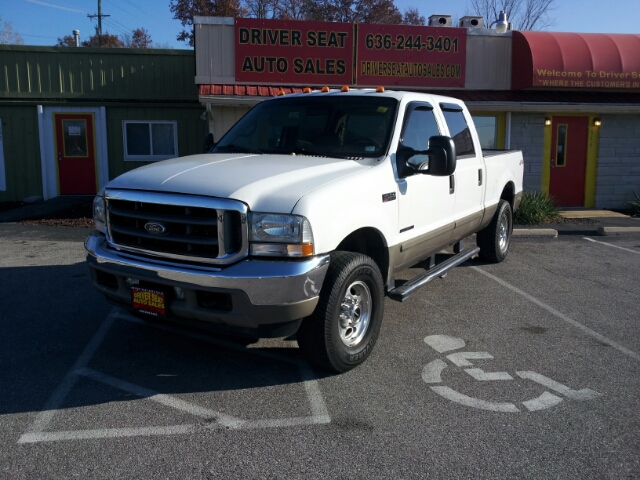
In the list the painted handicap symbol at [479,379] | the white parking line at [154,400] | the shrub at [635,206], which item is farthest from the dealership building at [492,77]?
the white parking line at [154,400]

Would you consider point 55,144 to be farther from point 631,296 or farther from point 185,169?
point 631,296

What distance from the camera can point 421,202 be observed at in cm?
542

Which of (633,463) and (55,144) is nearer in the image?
(633,463)

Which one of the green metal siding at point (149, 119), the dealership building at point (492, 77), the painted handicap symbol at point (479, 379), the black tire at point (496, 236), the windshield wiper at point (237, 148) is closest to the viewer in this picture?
the painted handicap symbol at point (479, 379)

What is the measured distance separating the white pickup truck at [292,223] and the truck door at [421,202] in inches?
0.7

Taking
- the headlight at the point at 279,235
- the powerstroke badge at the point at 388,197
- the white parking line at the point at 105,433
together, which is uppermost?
the powerstroke badge at the point at 388,197

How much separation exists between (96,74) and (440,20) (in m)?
8.69

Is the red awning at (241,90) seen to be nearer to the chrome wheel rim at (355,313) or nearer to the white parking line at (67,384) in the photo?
the white parking line at (67,384)

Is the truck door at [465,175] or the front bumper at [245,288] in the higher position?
the truck door at [465,175]

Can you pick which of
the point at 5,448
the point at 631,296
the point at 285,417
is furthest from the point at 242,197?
the point at 631,296

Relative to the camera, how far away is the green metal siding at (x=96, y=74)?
15086 millimetres

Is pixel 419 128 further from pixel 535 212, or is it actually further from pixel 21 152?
pixel 21 152

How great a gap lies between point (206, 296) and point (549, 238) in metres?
8.57

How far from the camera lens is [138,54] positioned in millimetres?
15453
